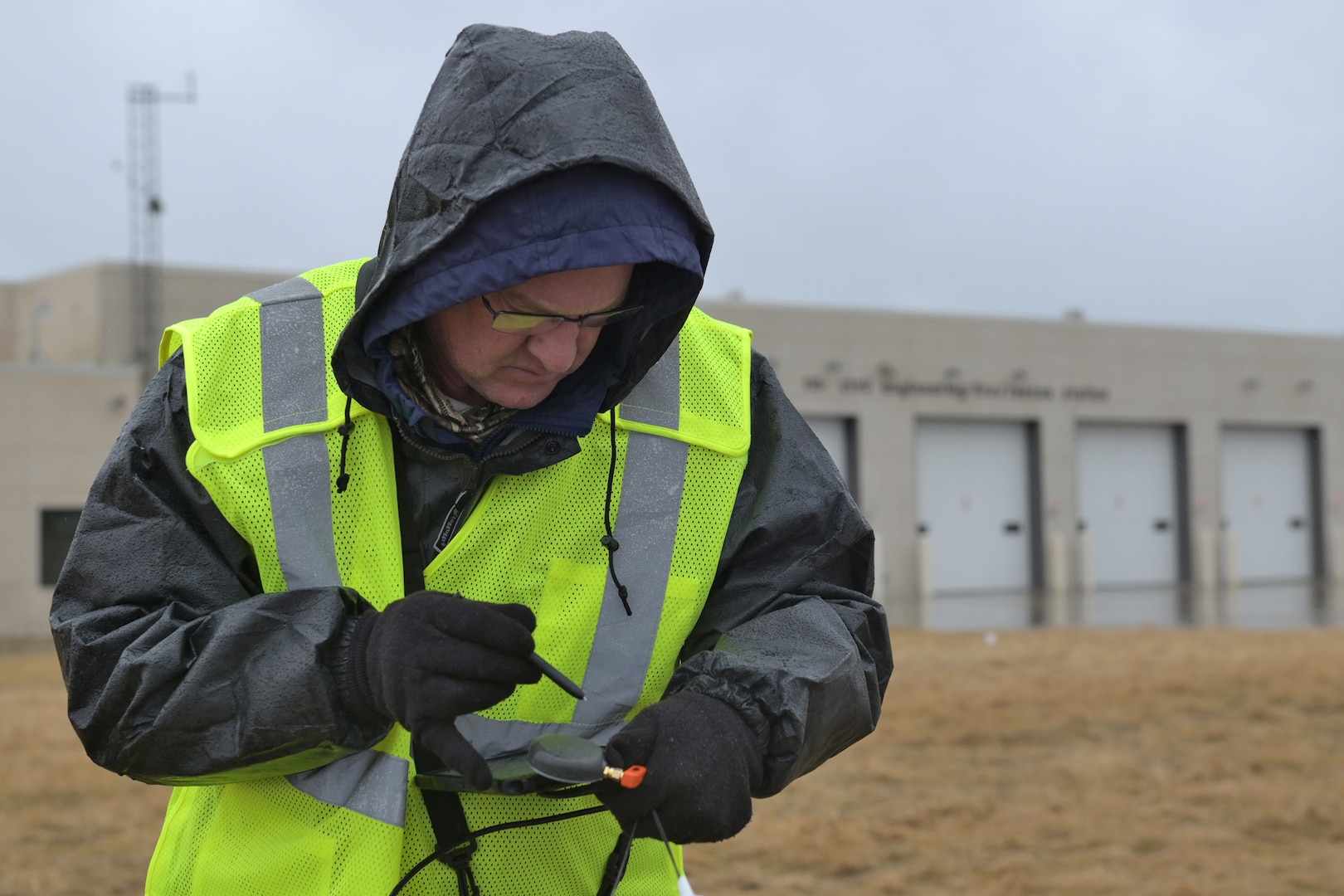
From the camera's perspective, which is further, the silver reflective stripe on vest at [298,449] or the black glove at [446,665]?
the silver reflective stripe on vest at [298,449]

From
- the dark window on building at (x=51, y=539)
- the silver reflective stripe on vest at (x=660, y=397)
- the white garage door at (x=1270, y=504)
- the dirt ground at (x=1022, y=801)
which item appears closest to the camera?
the silver reflective stripe on vest at (x=660, y=397)

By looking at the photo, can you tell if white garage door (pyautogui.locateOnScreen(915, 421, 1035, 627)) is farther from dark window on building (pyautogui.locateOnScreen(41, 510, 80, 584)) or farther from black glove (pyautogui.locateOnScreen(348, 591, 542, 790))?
black glove (pyautogui.locateOnScreen(348, 591, 542, 790))

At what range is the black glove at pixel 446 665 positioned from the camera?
1599 mm

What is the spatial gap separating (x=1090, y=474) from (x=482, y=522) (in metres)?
27.3

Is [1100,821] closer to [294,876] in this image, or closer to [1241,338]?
[294,876]

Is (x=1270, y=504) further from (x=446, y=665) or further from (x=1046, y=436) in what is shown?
(x=446, y=665)

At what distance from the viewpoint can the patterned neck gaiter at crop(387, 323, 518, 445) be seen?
6.27 ft

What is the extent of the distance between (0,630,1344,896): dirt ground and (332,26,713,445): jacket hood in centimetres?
356

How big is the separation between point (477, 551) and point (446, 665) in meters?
0.35

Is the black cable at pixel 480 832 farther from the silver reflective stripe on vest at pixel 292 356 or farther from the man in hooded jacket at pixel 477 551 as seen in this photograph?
the silver reflective stripe on vest at pixel 292 356

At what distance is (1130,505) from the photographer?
27.9m

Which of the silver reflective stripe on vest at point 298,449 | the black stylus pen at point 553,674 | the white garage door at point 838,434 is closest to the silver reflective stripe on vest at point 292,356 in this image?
the silver reflective stripe on vest at point 298,449

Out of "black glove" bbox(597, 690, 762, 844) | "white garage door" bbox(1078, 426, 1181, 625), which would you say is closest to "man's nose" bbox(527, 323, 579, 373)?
"black glove" bbox(597, 690, 762, 844)

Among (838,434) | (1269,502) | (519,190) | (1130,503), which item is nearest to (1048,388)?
(1130,503)
